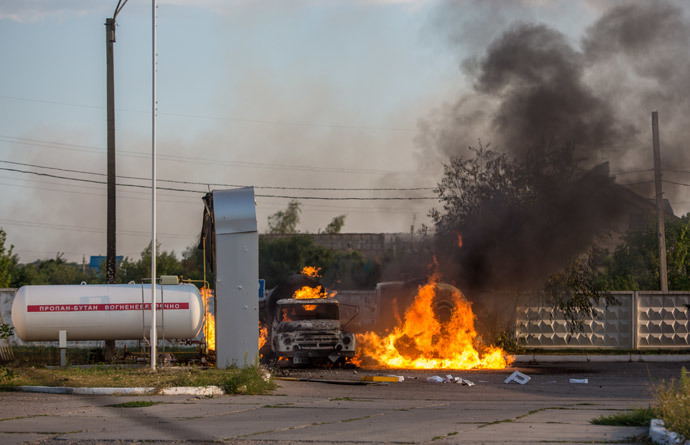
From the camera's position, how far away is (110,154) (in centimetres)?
2272

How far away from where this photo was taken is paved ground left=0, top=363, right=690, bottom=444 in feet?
30.6

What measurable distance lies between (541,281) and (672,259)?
16171 millimetres

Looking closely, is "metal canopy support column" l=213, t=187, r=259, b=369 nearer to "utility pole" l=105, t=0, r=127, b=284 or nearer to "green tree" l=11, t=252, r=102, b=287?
"utility pole" l=105, t=0, r=127, b=284

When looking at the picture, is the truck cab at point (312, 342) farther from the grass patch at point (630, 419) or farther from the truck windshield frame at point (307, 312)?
the grass patch at point (630, 419)

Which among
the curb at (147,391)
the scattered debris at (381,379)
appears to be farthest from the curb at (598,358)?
the curb at (147,391)

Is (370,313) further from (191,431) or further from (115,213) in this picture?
(191,431)

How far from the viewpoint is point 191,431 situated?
9812mm

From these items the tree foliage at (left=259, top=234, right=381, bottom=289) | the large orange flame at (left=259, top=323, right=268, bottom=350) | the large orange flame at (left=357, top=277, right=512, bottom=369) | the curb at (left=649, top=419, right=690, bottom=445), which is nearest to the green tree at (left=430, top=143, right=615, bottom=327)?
the large orange flame at (left=357, top=277, right=512, bottom=369)

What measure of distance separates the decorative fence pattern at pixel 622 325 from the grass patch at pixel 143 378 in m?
12.5

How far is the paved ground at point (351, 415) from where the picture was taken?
932cm

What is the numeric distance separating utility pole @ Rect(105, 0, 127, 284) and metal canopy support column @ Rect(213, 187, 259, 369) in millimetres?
5072

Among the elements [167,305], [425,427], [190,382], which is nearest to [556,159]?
[167,305]

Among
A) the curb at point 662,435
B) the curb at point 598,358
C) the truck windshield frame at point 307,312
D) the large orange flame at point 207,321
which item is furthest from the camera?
the curb at point 598,358

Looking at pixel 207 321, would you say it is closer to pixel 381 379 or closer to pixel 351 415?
pixel 381 379
